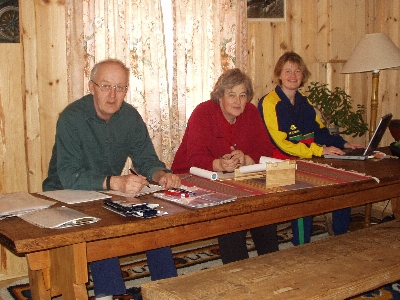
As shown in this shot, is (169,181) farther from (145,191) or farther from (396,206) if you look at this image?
A: (396,206)

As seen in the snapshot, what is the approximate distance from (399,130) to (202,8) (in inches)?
64.5

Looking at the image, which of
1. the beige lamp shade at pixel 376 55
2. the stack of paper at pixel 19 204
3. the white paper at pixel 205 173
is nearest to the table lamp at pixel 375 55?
the beige lamp shade at pixel 376 55

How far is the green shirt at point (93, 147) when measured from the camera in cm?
239

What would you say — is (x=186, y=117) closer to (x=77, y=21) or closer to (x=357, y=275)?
(x=77, y=21)

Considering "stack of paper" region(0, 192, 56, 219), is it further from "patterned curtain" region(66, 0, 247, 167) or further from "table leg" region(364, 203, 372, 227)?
"table leg" region(364, 203, 372, 227)

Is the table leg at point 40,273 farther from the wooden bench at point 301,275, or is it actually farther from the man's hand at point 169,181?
the man's hand at point 169,181

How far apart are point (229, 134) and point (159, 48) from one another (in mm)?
838

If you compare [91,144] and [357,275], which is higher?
[91,144]

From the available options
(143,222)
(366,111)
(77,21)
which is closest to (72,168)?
(143,222)

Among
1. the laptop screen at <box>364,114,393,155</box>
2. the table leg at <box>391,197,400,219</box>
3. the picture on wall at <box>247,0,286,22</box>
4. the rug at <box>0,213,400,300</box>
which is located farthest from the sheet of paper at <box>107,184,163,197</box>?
the picture on wall at <box>247,0,286,22</box>

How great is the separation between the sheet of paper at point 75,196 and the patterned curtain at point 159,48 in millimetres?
1178

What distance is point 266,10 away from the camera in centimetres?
415

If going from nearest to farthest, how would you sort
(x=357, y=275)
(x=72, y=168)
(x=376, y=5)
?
1. (x=357, y=275)
2. (x=72, y=168)
3. (x=376, y=5)

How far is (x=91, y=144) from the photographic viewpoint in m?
2.59
